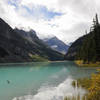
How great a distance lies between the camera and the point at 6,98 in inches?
715

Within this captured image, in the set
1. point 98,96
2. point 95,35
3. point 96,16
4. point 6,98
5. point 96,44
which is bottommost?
point 6,98

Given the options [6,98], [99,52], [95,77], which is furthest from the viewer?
[99,52]

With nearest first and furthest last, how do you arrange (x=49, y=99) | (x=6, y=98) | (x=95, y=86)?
(x=95, y=86) < (x=49, y=99) < (x=6, y=98)

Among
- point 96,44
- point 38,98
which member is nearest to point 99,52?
point 96,44

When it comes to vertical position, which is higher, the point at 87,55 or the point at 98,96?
the point at 87,55

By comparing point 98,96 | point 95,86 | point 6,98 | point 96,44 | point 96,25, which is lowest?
point 6,98

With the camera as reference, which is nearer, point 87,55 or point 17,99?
point 17,99

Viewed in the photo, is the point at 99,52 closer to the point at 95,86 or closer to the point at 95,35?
the point at 95,35

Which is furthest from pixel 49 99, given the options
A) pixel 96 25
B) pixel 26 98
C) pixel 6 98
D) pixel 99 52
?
pixel 96 25

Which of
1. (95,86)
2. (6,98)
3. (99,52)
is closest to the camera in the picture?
(95,86)

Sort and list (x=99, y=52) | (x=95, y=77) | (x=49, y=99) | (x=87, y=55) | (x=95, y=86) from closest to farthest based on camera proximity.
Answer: (x=95, y=86)
(x=95, y=77)
(x=49, y=99)
(x=99, y=52)
(x=87, y=55)

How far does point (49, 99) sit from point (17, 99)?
3862mm

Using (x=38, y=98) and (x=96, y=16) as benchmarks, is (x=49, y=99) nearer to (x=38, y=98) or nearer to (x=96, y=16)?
(x=38, y=98)

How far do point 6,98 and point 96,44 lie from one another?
56.9m
